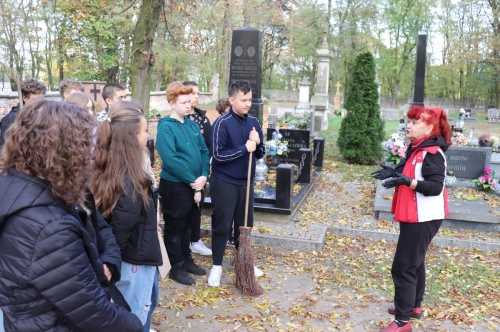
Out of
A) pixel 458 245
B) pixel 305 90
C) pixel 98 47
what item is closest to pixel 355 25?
pixel 305 90

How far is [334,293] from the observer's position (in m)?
4.50

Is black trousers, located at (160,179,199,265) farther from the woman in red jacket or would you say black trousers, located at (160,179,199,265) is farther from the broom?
the woman in red jacket

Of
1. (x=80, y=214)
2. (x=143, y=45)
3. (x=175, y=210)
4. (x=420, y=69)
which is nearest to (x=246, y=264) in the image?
(x=175, y=210)

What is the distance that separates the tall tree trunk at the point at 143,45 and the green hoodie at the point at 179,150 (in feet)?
19.8

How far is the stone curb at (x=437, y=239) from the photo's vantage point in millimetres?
5785

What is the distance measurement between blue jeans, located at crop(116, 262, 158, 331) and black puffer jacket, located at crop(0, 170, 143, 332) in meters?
1.06

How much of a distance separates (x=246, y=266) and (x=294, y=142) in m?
5.96

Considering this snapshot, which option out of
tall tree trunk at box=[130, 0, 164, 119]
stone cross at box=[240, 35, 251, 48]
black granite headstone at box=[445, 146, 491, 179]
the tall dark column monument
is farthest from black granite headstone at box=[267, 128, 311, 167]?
tall tree trunk at box=[130, 0, 164, 119]

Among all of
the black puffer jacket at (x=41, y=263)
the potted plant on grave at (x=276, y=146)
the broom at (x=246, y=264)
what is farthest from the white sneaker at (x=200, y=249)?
the potted plant on grave at (x=276, y=146)

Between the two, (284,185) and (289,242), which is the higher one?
(284,185)

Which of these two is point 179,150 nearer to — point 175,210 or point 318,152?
point 175,210

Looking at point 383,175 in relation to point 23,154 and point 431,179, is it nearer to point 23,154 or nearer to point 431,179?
point 431,179

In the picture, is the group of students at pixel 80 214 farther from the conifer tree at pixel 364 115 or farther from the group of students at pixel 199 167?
the conifer tree at pixel 364 115

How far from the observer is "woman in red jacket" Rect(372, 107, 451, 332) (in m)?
3.44
